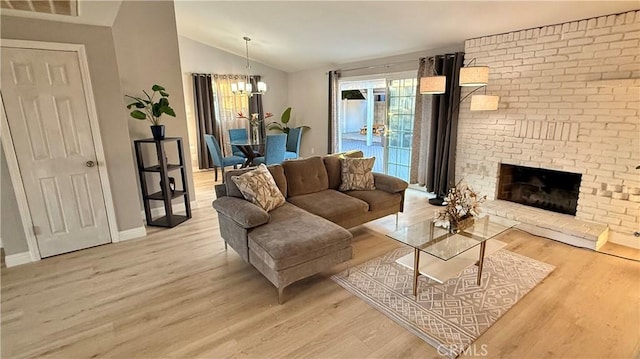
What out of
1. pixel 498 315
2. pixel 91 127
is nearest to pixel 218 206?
pixel 91 127

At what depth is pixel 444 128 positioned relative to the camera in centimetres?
471

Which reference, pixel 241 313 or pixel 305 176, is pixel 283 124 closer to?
pixel 305 176

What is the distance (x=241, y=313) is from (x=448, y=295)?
1604mm

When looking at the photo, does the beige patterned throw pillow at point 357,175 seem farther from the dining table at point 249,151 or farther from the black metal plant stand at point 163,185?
the dining table at point 249,151

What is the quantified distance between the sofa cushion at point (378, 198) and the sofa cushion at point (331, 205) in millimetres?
112

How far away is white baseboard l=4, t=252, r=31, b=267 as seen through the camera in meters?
3.01

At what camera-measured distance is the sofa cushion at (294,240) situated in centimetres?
229

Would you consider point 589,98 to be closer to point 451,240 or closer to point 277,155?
point 451,240

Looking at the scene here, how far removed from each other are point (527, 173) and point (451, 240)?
7.86ft

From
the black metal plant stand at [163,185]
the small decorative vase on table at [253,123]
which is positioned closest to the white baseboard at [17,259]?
the black metal plant stand at [163,185]

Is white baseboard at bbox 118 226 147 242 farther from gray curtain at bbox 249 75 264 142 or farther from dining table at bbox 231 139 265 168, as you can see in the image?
gray curtain at bbox 249 75 264 142

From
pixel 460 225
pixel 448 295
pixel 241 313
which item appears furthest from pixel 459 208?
pixel 241 313

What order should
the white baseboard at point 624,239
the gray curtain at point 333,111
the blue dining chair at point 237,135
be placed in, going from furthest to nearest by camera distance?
the blue dining chair at point 237,135
the gray curtain at point 333,111
the white baseboard at point 624,239

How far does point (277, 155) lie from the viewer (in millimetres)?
5793
